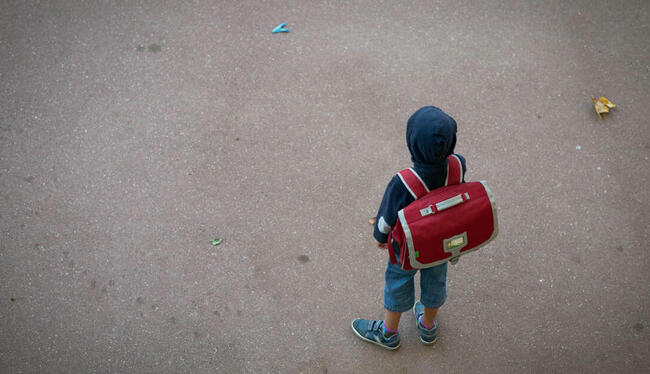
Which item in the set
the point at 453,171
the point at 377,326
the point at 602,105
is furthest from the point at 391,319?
the point at 602,105

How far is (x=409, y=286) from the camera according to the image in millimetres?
2320

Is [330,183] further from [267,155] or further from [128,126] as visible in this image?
[128,126]

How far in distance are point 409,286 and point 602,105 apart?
2.21 meters

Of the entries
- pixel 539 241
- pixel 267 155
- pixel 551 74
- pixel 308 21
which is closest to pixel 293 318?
pixel 267 155

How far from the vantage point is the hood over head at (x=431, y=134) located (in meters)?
1.65

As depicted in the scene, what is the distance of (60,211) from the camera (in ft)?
10.2

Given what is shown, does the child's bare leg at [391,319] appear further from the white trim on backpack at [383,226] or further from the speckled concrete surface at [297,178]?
the white trim on backpack at [383,226]

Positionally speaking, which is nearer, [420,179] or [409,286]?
[420,179]

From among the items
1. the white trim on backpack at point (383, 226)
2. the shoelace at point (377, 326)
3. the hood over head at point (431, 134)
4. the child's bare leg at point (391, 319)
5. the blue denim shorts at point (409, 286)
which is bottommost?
the shoelace at point (377, 326)

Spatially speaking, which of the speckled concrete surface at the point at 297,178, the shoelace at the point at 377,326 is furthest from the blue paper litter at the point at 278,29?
the shoelace at the point at 377,326

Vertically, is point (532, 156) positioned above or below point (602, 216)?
above

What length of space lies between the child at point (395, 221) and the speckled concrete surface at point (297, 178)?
0.40 feet

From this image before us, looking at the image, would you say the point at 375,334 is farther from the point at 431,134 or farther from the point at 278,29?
the point at 278,29

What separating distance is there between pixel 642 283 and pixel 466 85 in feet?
5.77
